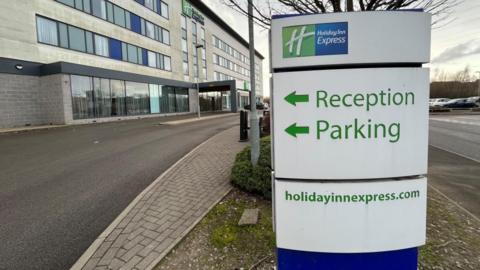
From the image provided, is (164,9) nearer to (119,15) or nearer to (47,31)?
(119,15)

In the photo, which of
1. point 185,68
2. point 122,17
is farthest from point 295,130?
point 185,68

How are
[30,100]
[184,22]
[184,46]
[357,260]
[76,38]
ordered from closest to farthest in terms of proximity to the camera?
[357,260] < [30,100] < [76,38] < [184,46] < [184,22]

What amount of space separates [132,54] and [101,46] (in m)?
4.37

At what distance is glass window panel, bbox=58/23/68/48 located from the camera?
21520mm

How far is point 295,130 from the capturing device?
2031 millimetres

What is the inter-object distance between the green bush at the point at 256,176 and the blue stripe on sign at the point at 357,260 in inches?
86.9

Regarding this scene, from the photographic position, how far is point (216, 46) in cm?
5519

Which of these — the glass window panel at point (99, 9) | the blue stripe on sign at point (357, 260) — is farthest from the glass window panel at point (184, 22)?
the blue stripe on sign at point (357, 260)

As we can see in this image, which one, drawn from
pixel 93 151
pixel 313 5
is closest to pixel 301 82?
pixel 313 5

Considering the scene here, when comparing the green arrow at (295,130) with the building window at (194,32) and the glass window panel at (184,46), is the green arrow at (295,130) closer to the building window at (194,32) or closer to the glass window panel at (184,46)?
the glass window panel at (184,46)

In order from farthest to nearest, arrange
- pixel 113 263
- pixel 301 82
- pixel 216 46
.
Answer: pixel 216 46 → pixel 113 263 → pixel 301 82

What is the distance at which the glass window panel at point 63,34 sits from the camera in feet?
70.6

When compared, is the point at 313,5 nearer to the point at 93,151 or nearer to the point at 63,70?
the point at 93,151

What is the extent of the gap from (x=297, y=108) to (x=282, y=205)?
2.62 feet
